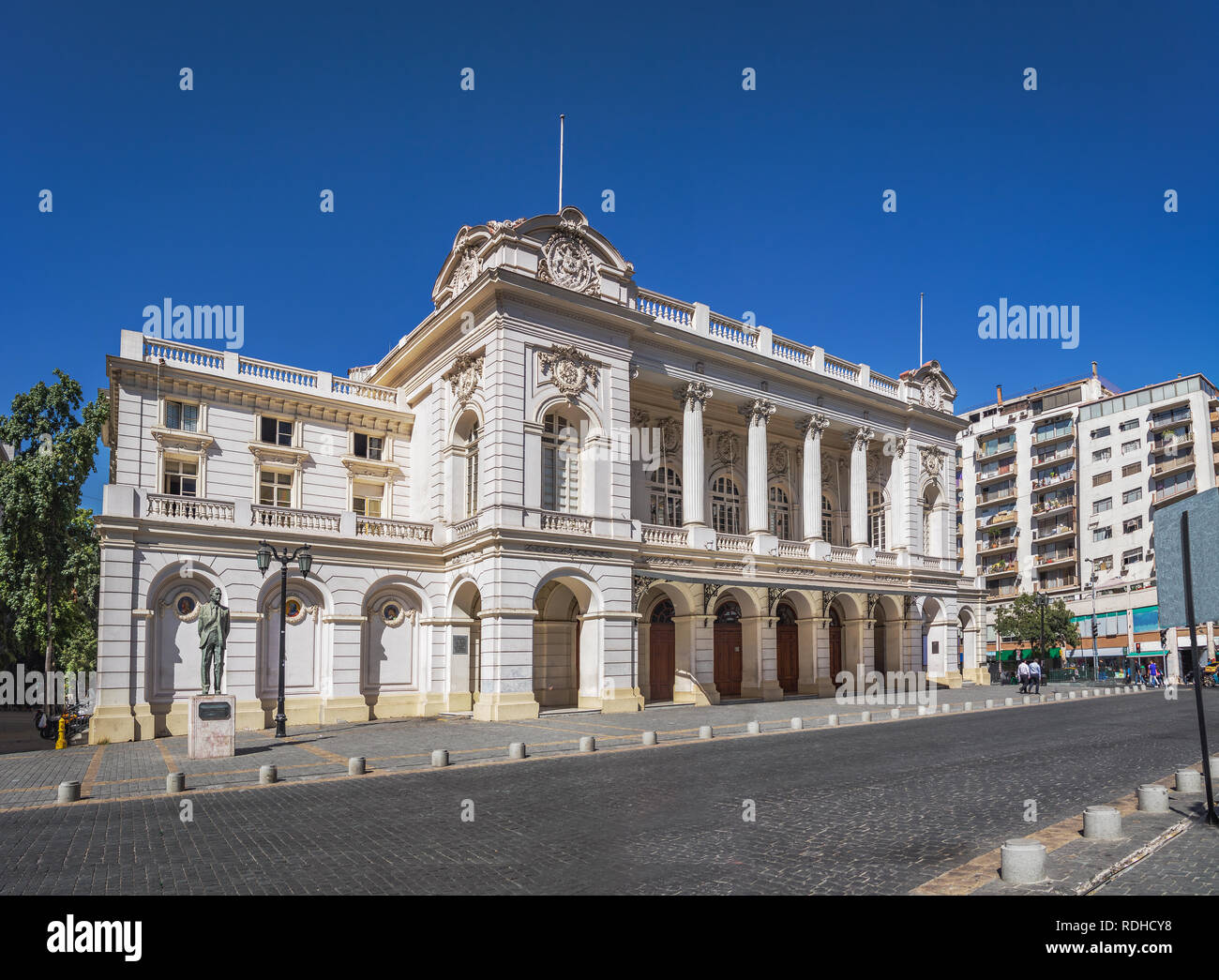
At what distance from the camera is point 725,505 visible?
39.8 meters

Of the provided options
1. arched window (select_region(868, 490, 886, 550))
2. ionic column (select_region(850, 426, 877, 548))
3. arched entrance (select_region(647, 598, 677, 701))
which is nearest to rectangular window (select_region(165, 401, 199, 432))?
arched entrance (select_region(647, 598, 677, 701))

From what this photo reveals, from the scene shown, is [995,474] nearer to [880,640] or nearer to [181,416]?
[880,640]

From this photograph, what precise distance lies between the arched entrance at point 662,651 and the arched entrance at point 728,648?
282 centimetres

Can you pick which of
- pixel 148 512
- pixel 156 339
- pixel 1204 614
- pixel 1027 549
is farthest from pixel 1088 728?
pixel 1027 549

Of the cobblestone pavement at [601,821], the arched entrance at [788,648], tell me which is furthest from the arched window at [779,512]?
the cobblestone pavement at [601,821]

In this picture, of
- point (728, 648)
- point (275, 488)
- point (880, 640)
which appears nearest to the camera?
point (275, 488)

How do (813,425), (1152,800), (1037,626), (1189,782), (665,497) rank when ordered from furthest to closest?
(1037,626) < (813,425) < (665,497) < (1189,782) < (1152,800)

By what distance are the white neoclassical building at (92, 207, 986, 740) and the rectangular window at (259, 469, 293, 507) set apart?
0.10 metres

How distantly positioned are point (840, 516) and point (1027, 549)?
51857mm

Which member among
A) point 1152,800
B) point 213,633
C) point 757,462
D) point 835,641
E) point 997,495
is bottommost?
point 835,641

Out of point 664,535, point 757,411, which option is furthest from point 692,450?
point 757,411

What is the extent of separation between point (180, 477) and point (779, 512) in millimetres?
25867

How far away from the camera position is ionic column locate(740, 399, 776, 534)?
3678 centimetres
